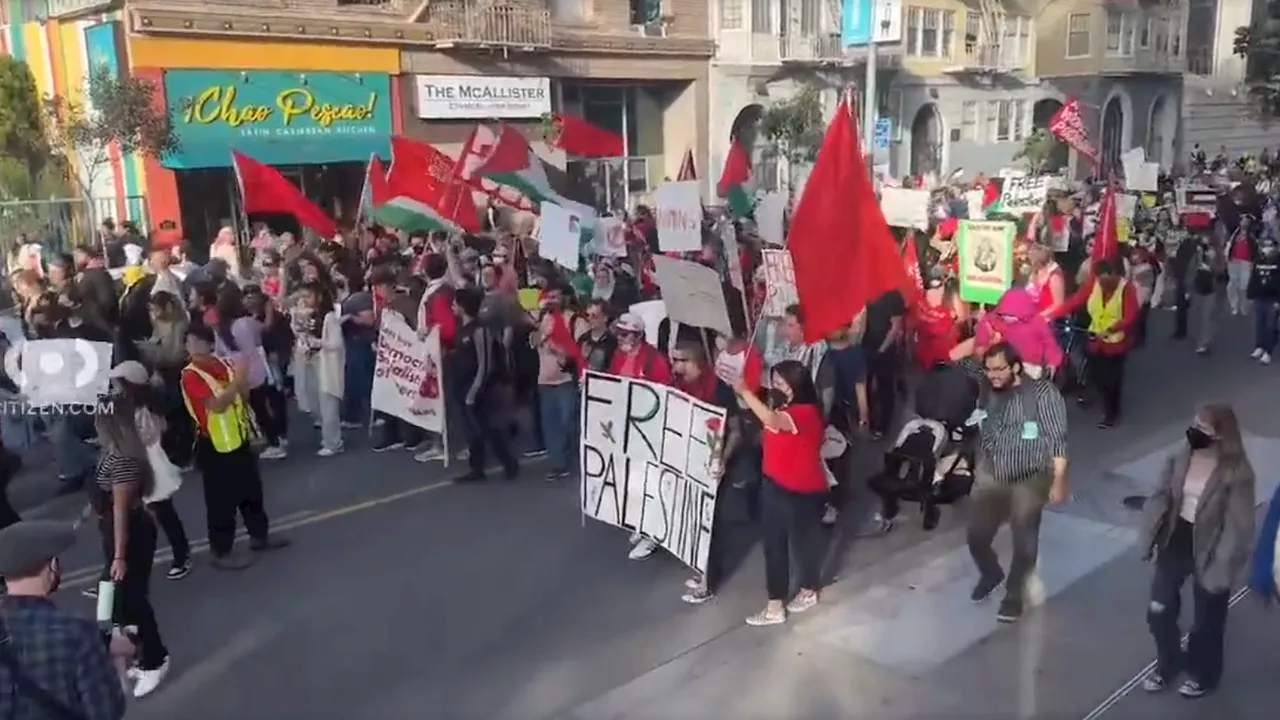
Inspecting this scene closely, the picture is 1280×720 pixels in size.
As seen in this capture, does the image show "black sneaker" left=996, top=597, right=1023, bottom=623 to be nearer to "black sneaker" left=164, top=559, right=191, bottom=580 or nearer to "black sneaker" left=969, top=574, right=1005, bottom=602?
"black sneaker" left=969, top=574, right=1005, bottom=602

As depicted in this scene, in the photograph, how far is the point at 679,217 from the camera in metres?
11.5

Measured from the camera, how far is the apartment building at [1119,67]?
40531mm

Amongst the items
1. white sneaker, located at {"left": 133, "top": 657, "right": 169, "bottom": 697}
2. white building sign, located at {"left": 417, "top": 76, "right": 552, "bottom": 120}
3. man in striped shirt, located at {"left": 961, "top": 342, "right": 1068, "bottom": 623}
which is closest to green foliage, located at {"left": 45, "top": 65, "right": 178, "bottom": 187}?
white building sign, located at {"left": 417, "top": 76, "right": 552, "bottom": 120}

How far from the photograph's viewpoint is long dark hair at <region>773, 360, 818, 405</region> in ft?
19.3

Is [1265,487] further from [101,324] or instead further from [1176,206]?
[1176,206]

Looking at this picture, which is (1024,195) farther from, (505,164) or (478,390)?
(478,390)

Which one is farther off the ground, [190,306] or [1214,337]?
[190,306]

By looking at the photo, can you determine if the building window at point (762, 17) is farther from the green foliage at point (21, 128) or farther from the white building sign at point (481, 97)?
the green foliage at point (21, 128)

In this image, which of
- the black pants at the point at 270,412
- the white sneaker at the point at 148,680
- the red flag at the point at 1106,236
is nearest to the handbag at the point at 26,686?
the white sneaker at the point at 148,680

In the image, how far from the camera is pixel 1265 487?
8.43 metres

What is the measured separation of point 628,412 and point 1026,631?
2.62 metres

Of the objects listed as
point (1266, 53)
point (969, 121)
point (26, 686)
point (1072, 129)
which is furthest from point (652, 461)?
point (1266, 53)

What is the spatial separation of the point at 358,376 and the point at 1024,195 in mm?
10107

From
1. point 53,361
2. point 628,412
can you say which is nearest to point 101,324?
point 53,361
